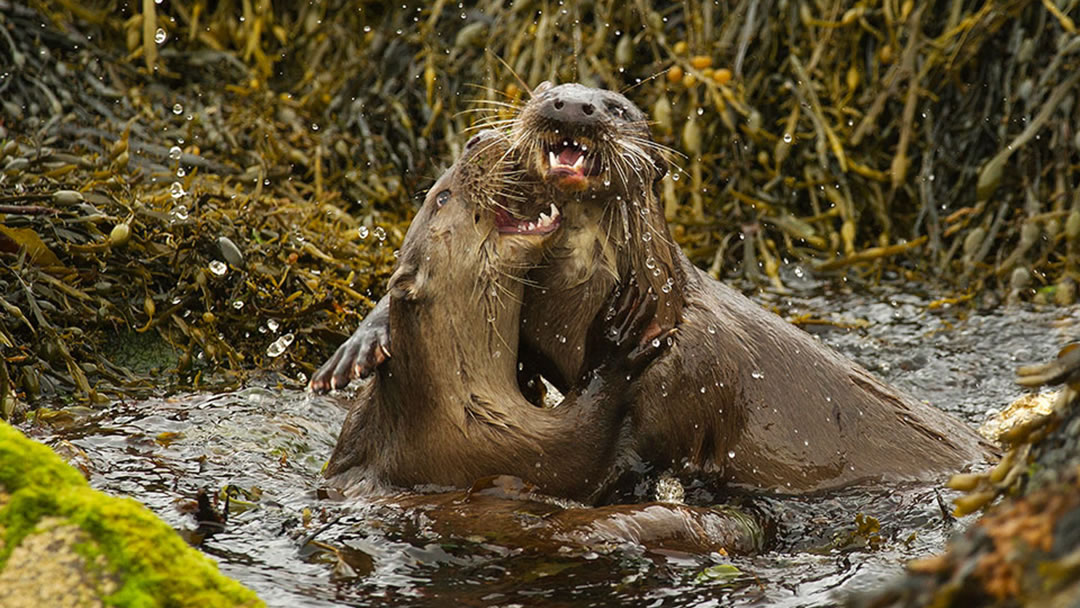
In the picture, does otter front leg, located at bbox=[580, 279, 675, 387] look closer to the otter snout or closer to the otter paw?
the otter paw

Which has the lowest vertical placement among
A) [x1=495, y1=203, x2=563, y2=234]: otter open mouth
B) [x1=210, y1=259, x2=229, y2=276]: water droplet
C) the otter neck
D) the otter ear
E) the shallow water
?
the shallow water

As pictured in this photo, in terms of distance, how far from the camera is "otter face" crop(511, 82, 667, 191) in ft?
9.24

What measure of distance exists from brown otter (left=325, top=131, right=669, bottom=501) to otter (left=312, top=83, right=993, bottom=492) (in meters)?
0.05

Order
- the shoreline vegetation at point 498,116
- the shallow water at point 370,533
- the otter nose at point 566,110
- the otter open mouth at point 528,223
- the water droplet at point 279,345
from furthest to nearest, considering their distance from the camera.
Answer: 1. the shoreline vegetation at point 498,116
2. the water droplet at point 279,345
3. the otter open mouth at point 528,223
4. the otter nose at point 566,110
5. the shallow water at point 370,533

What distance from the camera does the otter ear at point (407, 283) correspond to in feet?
9.80

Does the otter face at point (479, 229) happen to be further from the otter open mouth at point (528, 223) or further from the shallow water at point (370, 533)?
the shallow water at point (370, 533)

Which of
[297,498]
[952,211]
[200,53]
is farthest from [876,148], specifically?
[297,498]

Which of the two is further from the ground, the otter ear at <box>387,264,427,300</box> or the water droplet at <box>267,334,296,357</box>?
the otter ear at <box>387,264,427,300</box>

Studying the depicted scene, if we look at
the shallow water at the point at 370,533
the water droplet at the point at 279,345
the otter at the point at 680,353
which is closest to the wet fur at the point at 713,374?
the otter at the point at 680,353

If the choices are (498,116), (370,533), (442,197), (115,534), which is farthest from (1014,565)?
(498,116)

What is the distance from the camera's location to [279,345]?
4398 millimetres

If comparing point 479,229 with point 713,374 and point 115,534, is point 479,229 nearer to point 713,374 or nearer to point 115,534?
point 713,374

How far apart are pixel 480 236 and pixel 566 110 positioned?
316 millimetres

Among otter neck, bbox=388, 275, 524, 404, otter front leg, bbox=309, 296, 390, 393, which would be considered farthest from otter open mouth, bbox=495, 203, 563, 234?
otter front leg, bbox=309, 296, 390, 393
